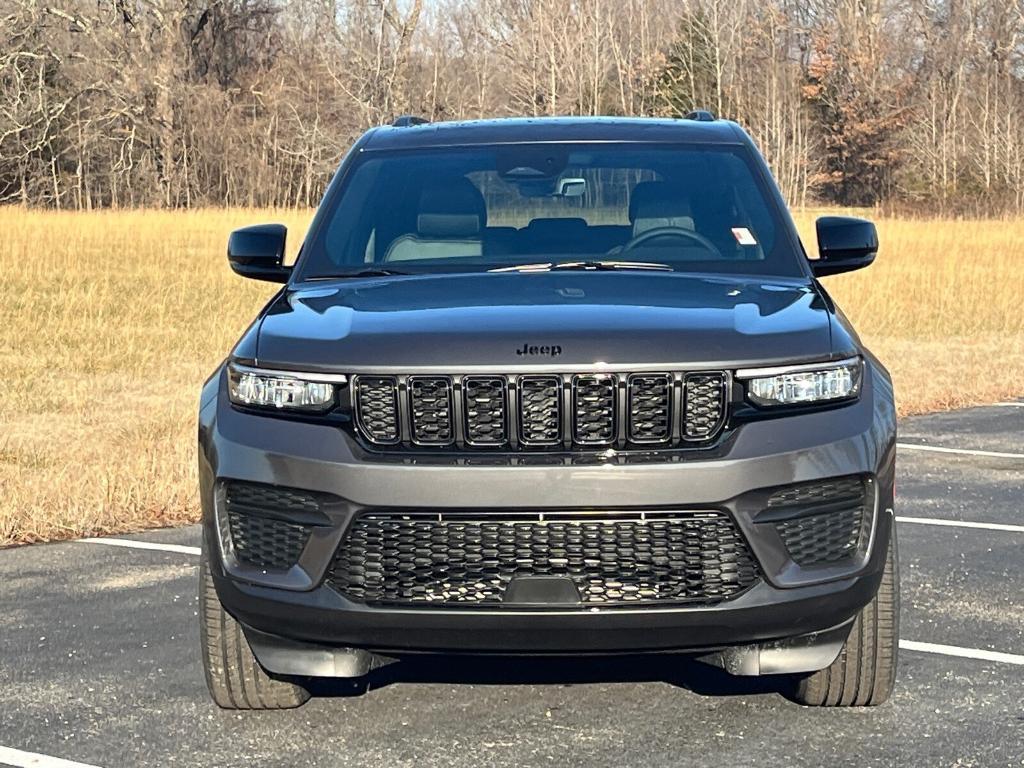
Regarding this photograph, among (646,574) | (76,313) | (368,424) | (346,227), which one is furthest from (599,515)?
(76,313)

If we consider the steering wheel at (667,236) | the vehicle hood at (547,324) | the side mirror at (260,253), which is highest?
the vehicle hood at (547,324)

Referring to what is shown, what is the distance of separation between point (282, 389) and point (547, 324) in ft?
2.29

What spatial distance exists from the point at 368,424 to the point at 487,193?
1847 mm

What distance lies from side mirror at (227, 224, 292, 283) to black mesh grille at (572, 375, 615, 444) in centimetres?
184

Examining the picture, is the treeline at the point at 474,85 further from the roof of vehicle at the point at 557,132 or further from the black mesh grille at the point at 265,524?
the black mesh grille at the point at 265,524

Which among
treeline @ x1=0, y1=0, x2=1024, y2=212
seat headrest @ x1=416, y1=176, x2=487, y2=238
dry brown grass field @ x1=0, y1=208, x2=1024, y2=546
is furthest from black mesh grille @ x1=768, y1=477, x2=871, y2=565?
treeline @ x1=0, y1=0, x2=1024, y2=212

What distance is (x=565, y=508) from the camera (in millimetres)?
4082

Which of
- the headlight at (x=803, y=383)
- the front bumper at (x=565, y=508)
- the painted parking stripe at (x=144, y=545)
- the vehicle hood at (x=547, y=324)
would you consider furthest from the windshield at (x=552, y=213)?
the painted parking stripe at (x=144, y=545)

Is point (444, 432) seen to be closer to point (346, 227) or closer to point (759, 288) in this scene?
point (759, 288)

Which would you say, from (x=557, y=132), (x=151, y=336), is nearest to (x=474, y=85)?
(x=151, y=336)

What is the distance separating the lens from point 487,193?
591cm

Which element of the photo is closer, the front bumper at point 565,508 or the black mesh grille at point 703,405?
the front bumper at point 565,508

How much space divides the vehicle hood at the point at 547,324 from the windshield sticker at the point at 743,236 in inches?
19.7

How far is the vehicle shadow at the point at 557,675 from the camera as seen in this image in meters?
5.15
